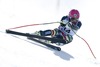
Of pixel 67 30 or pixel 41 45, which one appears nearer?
pixel 41 45

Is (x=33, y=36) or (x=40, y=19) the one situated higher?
(x=33, y=36)

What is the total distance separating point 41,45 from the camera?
28.9 feet

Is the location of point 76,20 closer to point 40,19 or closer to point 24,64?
point 24,64

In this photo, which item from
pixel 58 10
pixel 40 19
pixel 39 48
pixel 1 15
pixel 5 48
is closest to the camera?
pixel 5 48

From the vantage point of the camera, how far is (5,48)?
7062mm

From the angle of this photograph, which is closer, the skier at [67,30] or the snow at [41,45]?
the snow at [41,45]

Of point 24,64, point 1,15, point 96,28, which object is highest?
point 24,64

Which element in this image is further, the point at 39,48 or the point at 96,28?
the point at 96,28

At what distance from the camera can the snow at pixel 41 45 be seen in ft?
22.7

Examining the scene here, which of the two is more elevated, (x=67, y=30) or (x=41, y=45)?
(x=67, y=30)

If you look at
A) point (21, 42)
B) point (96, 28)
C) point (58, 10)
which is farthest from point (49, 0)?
point (21, 42)

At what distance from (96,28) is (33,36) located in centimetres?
791

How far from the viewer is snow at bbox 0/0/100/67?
692 centimetres

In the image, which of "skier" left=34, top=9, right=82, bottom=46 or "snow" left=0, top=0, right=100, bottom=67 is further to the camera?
"skier" left=34, top=9, right=82, bottom=46
